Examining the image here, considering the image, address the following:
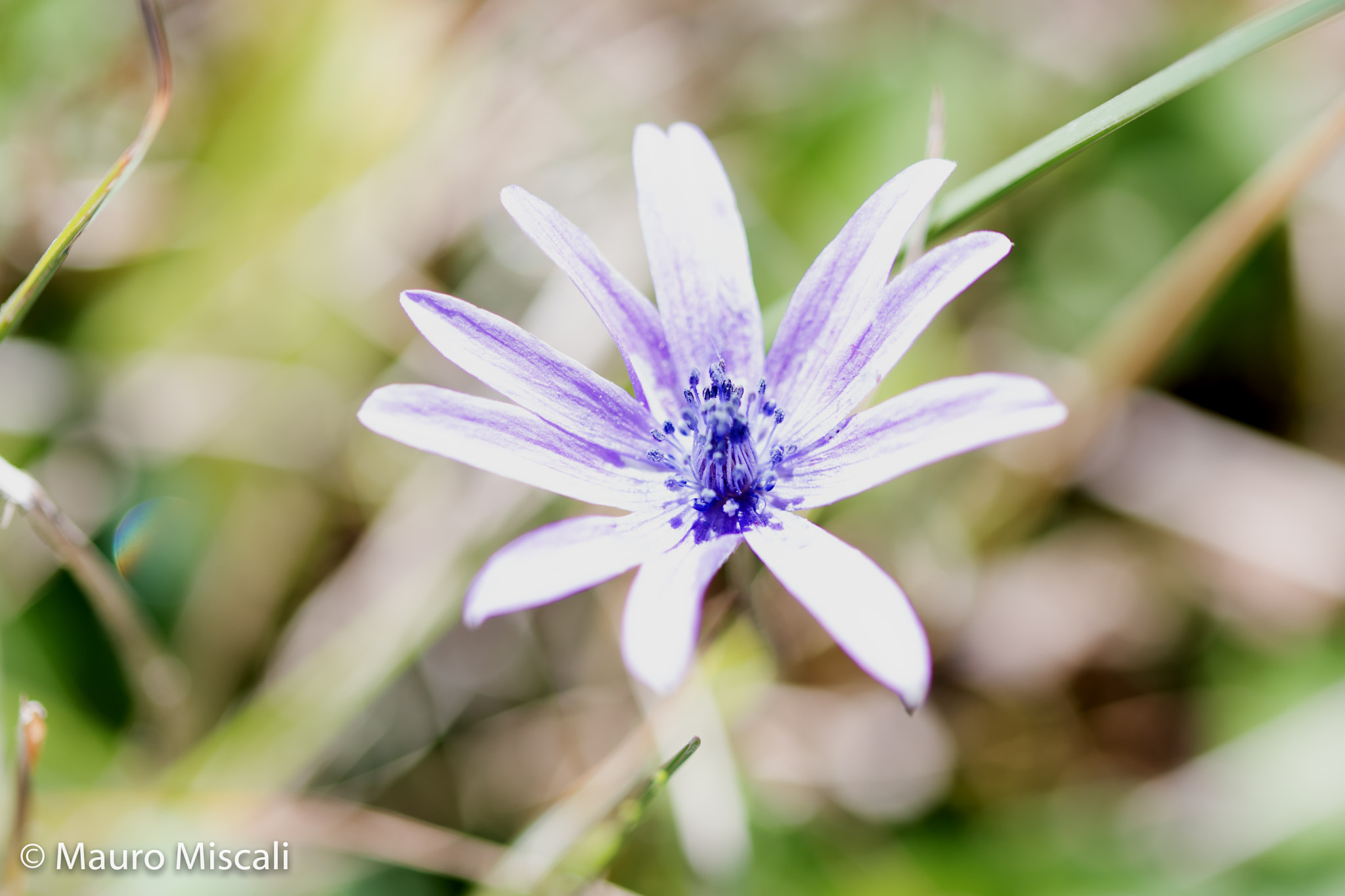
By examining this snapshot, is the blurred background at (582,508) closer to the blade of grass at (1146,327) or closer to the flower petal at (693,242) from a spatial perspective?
the blade of grass at (1146,327)

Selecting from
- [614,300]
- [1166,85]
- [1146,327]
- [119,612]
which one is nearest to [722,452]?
[614,300]

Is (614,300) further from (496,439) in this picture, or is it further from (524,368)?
(496,439)

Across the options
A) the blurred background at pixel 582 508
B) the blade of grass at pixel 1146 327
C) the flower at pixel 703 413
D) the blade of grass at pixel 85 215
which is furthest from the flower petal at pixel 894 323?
the blade of grass at pixel 85 215

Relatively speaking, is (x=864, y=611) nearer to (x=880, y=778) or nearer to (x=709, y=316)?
(x=709, y=316)

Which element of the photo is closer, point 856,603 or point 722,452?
point 856,603

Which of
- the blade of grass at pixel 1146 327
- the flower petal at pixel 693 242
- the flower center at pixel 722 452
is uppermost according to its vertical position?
the blade of grass at pixel 1146 327

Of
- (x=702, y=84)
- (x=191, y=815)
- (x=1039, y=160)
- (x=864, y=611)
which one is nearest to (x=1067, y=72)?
(x=702, y=84)
